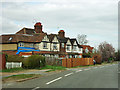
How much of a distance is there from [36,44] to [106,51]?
39353 mm

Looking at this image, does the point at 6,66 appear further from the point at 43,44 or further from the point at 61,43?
the point at 61,43

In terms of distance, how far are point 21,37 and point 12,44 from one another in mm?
3024

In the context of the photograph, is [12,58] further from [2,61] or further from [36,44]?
[36,44]

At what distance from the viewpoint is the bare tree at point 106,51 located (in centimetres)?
8188

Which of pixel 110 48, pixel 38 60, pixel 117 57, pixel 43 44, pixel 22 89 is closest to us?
pixel 22 89

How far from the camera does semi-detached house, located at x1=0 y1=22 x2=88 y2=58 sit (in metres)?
49.2

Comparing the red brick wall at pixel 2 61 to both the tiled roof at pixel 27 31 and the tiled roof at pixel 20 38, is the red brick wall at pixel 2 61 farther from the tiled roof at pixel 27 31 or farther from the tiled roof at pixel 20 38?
the tiled roof at pixel 27 31

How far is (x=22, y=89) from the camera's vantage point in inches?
420

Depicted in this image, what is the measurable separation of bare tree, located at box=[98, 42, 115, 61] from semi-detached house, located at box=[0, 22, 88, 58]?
22529 mm

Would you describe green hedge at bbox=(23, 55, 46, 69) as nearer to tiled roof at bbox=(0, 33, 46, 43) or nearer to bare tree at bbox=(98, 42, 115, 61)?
tiled roof at bbox=(0, 33, 46, 43)

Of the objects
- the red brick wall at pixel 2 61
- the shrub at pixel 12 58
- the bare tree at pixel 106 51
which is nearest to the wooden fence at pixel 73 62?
the shrub at pixel 12 58

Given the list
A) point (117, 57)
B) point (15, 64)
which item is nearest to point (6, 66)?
point (15, 64)

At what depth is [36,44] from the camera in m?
52.4

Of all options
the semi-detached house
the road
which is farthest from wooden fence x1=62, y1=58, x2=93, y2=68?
the road
